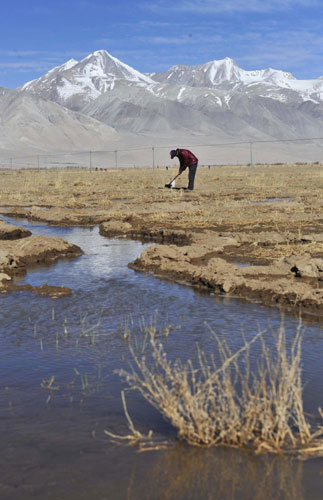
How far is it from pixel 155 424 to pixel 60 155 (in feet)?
339

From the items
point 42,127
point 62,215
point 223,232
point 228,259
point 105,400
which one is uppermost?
point 42,127

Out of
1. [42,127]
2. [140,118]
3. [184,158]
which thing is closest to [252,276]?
[184,158]

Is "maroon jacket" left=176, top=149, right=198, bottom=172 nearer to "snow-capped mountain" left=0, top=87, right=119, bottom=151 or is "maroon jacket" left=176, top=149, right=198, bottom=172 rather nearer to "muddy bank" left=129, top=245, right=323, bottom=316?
"muddy bank" left=129, top=245, right=323, bottom=316

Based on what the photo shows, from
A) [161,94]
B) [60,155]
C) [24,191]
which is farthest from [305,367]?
[161,94]

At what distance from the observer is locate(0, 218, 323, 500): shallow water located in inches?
167

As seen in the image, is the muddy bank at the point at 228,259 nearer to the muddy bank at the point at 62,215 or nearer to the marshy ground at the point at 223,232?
the marshy ground at the point at 223,232

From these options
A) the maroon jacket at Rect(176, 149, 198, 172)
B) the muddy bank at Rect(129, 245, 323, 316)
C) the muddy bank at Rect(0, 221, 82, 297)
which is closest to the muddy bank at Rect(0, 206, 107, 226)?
the maroon jacket at Rect(176, 149, 198, 172)

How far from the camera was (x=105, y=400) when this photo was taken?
18.5 ft

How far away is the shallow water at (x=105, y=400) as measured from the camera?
13.9 ft

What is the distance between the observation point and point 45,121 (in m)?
133

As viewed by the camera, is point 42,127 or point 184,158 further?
point 42,127

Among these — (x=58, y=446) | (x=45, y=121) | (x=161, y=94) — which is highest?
(x=161, y=94)

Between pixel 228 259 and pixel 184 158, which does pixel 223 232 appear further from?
pixel 184 158

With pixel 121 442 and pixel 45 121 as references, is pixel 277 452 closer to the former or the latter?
pixel 121 442
